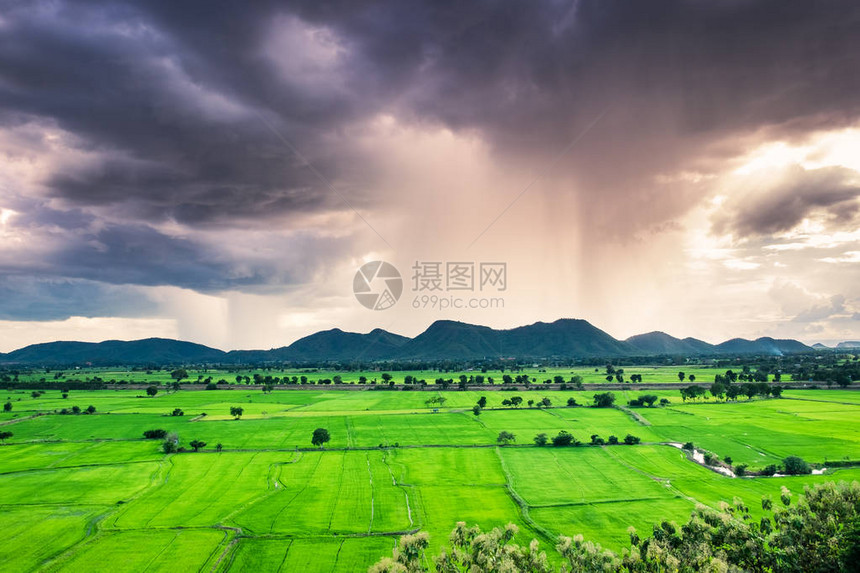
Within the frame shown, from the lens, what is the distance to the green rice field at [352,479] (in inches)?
2635

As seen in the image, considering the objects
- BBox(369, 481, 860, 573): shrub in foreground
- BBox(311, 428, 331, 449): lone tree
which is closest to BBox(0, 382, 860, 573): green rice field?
BBox(311, 428, 331, 449): lone tree

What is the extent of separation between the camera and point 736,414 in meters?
153

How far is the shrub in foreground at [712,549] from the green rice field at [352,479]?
47.6ft

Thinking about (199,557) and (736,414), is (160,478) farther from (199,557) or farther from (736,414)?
(736,414)

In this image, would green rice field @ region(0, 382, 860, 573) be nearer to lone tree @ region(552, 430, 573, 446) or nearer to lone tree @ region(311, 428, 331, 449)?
lone tree @ region(311, 428, 331, 449)

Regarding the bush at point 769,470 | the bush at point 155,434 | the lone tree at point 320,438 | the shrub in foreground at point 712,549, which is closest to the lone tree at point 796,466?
the bush at point 769,470

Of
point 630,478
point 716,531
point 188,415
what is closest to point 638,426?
point 630,478

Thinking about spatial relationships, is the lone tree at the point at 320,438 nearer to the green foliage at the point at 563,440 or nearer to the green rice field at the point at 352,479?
the green rice field at the point at 352,479

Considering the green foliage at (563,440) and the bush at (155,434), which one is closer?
the green foliage at (563,440)

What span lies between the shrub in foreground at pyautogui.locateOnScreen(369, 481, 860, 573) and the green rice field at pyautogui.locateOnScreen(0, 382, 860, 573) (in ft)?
47.6

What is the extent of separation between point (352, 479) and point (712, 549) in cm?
6419

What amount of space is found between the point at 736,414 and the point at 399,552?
14295cm

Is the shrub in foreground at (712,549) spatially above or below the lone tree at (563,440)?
above

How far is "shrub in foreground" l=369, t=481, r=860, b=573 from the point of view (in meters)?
47.2
